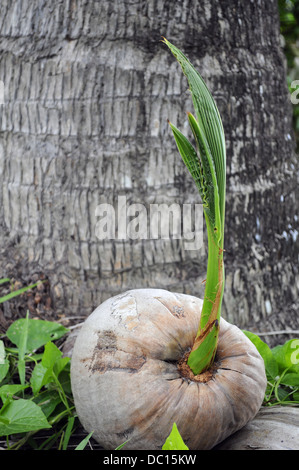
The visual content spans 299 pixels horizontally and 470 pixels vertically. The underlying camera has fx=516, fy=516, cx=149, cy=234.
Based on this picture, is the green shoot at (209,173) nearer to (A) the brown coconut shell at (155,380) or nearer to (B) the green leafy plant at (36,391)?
(A) the brown coconut shell at (155,380)

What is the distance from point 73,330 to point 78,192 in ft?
1.41

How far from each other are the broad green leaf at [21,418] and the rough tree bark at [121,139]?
1.75ft

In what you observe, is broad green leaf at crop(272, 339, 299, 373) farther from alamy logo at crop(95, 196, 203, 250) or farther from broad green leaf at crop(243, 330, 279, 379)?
alamy logo at crop(95, 196, 203, 250)

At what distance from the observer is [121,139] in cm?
161

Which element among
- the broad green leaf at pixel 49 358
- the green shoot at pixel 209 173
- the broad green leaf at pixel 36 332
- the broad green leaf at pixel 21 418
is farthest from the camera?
the broad green leaf at pixel 36 332

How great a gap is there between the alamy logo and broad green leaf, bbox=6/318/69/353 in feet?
1.03

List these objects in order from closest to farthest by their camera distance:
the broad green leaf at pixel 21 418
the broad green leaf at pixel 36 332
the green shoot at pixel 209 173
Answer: the green shoot at pixel 209 173 → the broad green leaf at pixel 21 418 → the broad green leaf at pixel 36 332

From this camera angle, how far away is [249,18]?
67.7 inches

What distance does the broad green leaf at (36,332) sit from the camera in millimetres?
1475

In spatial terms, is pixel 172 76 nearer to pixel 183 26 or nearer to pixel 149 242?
pixel 183 26

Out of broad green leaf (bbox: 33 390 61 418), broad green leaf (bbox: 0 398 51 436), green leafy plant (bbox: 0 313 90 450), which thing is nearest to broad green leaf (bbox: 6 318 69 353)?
green leafy plant (bbox: 0 313 90 450)

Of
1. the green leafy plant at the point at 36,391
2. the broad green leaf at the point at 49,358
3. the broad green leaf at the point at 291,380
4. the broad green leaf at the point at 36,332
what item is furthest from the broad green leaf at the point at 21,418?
the broad green leaf at the point at 291,380
